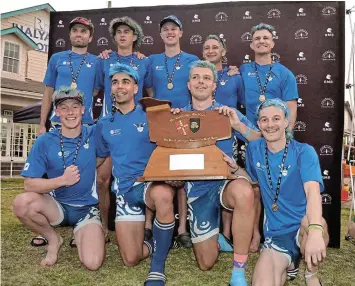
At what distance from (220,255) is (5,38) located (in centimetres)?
1283

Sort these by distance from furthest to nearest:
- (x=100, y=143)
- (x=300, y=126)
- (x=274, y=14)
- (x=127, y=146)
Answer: (x=274, y=14)
(x=300, y=126)
(x=100, y=143)
(x=127, y=146)

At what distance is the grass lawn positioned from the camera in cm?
300

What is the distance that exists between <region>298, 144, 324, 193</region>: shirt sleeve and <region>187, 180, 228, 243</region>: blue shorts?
0.71 m

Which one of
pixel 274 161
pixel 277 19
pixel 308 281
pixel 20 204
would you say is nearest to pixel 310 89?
pixel 277 19

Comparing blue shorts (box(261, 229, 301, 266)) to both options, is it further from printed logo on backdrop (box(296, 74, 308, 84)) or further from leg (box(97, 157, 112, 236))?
printed logo on backdrop (box(296, 74, 308, 84))

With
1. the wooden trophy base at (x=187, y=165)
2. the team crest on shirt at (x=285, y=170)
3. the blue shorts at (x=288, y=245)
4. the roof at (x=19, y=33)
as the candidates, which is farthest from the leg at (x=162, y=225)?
the roof at (x=19, y=33)

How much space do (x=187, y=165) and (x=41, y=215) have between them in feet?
4.81

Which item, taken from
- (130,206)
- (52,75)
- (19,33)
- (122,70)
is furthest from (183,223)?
(19,33)

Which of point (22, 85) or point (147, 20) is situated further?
point (22, 85)

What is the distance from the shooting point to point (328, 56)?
14.8 ft

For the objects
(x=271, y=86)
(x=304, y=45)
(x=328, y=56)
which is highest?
(x=304, y=45)

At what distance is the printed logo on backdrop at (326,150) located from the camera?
4.45 m

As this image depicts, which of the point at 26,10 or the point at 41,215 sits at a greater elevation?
the point at 26,10

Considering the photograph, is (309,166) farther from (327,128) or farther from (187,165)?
(327,128)
